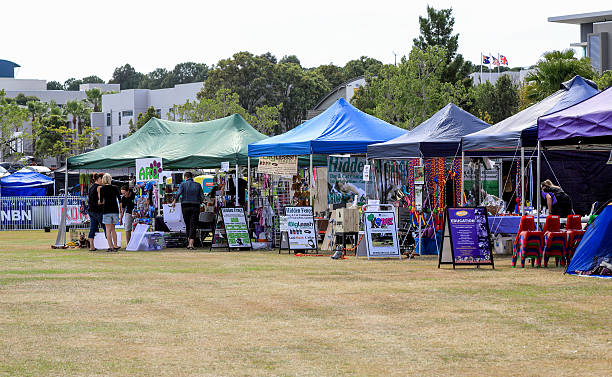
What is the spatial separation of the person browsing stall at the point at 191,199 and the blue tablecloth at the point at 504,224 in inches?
329

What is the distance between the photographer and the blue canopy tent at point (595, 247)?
15118mm

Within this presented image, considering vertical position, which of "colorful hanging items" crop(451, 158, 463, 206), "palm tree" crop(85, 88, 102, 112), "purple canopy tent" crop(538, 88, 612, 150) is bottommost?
"colorful hanging items" crop(451, 158, 463, 206)

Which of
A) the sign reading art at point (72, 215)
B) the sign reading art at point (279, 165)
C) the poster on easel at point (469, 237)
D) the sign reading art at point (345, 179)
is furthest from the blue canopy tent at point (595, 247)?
the sign reading art at point (72, 215)

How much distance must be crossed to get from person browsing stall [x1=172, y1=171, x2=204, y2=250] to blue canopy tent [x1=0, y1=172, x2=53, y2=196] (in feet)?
80.2

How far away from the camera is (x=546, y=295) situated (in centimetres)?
1264

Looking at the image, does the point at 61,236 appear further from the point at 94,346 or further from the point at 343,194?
the point at 94,346

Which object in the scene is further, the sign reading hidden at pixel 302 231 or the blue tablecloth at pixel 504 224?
the sign reading hidden at pixel 302 231

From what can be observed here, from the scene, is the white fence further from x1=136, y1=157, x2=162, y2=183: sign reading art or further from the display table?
the display table

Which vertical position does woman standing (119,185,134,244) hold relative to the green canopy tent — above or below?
below

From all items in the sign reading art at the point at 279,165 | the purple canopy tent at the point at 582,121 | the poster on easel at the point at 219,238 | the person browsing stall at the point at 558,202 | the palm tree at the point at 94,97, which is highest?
the palm tree at the point at 94,97

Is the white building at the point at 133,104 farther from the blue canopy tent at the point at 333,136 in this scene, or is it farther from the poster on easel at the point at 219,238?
the poster on easel at the point at 219,238

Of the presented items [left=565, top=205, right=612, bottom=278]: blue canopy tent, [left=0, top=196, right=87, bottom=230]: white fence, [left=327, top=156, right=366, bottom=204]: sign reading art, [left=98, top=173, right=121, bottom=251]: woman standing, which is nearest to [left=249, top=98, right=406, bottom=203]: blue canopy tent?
[left=327, top=156, right=366, bottom=204]: sign reading art

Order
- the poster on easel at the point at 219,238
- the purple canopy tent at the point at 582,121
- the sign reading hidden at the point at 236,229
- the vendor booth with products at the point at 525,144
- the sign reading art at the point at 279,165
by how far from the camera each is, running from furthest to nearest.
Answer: the poster on easel at the point at 219,238
the sign reading art at the point at 279,165
the sign reading hidden at the point at 236,229
the vendor booth with products at the point at 525,144
the purple canopy tent at the point at 582,121

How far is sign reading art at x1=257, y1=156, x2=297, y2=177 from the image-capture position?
23953 mm
